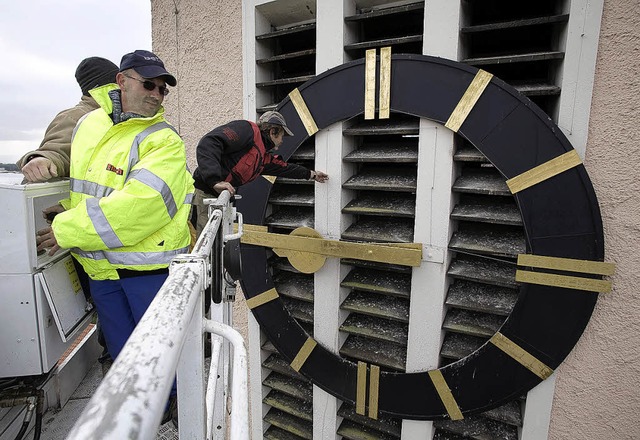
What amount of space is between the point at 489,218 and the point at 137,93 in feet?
6.04

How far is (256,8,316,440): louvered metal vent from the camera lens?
2.58 meters

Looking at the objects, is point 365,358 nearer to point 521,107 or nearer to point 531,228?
point 531,228

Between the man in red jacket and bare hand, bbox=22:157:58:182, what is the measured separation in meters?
0.66

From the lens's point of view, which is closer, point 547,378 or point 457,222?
point 547,378

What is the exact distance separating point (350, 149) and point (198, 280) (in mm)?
1898

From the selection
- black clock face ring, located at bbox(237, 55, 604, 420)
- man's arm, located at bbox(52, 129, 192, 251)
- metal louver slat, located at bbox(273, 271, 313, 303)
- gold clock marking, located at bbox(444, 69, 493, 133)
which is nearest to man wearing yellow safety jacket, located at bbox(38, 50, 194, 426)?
man's arm, located at bbox(52, 129, 192, 251)

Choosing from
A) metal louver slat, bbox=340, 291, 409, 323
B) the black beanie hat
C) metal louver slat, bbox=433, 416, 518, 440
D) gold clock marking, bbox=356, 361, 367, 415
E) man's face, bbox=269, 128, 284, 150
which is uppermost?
the black beanie hat

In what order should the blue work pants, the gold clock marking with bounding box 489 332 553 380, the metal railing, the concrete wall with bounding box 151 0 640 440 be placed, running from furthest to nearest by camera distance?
the gold clock marking with bounding box 489 332 553 380, the concrete wall with bounding box 151 0 640 440, the blue work pants, the metal railing

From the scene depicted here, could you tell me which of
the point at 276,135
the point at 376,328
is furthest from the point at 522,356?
the point at 276,135

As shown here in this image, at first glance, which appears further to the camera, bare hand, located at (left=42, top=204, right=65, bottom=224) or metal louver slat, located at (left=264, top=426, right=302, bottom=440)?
metal louver slat, located at (left=264, top=426, right=302, bottom=440)

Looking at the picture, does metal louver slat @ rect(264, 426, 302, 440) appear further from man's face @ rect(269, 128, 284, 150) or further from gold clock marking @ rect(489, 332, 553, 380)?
man's face @ rect(269, 128, 284, 150)

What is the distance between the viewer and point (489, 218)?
1997mm

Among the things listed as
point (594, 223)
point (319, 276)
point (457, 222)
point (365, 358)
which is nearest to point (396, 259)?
point (457, 222)

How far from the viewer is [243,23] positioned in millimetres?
2564
